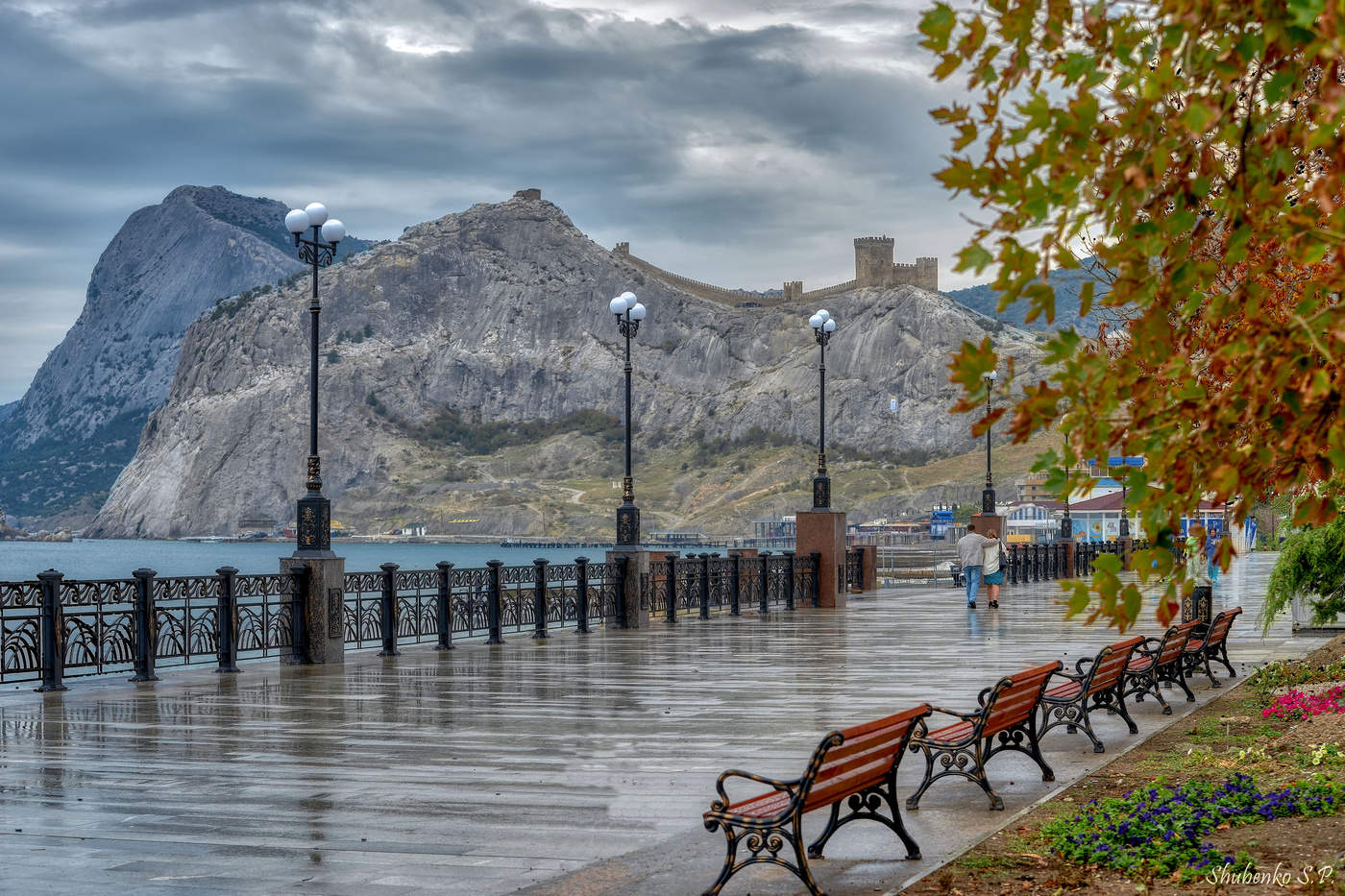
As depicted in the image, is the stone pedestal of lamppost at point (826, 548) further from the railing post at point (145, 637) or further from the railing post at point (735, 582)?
the railing post at point (145, 637)

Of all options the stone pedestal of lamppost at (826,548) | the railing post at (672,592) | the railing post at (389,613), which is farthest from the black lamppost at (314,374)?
the stone pedestal of lamppost at (826,548)

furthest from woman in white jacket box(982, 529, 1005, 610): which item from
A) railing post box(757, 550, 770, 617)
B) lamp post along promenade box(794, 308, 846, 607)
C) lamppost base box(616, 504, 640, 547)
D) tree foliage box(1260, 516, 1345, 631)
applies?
tree foliage box(1260, 516, 1345, 631)

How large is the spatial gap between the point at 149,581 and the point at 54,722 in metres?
3.29

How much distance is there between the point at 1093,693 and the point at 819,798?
5681 mm

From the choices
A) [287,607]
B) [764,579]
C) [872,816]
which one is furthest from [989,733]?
[764,579]

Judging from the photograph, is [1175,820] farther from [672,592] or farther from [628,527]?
[672,592]

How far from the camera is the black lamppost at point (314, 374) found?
1881 cm

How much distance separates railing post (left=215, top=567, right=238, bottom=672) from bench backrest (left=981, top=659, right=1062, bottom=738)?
10.6m

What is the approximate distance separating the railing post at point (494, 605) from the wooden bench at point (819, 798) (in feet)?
47.7

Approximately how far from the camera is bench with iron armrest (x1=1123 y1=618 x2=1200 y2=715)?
12.4m

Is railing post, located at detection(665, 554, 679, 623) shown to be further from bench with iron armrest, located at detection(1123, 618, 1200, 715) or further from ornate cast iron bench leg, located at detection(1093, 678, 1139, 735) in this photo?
ornate cast iron bench leg, located at detection(1093, 678, 1139, 735)

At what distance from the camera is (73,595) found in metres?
15.7

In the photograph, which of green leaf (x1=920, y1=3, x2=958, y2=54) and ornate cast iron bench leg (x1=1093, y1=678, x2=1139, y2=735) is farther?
ornate cast iron bench leg (x1=1093, y1=678, x2=1139, y2=735)

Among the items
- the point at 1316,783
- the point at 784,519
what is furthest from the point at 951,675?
the point at 784,519
